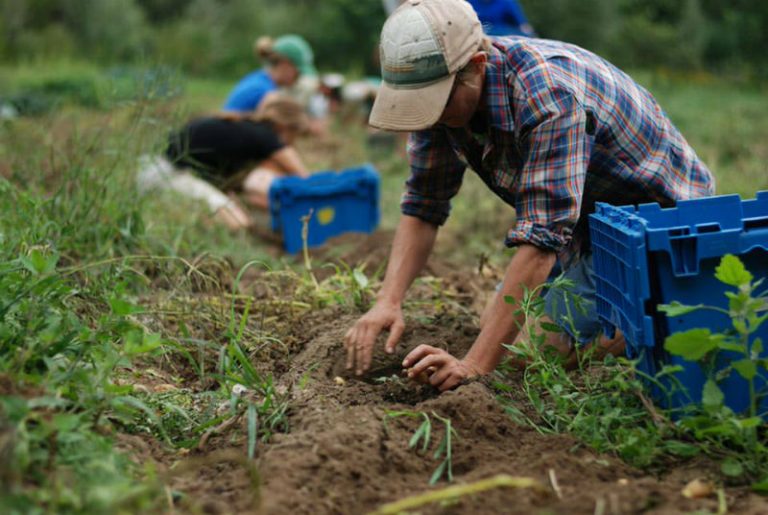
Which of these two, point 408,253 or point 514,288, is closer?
point 514,288

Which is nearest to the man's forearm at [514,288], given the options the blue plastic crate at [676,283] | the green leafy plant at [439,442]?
the blue plastic crate at [676,283]

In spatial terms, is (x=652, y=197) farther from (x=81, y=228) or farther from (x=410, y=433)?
(x=81, y=228)

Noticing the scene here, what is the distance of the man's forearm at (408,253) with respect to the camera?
3.30m

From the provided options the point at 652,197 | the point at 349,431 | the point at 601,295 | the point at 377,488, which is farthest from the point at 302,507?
the point at 652,197

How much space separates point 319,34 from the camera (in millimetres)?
17234

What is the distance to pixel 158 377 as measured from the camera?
3.10 m

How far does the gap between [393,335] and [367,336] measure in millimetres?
90

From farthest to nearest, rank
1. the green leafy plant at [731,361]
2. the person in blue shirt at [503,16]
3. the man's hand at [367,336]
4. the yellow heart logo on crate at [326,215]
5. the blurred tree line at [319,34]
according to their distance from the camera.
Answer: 1. the blurred tree line at [319,34]
2. the person in blue shirt at [503,16]
3. the yellow heart logo on crate at [326,215]
4. the man's hand at [367,336]
5. the green leafy plant at [731,361]

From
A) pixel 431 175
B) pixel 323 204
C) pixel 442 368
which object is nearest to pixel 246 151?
pixel 323 204

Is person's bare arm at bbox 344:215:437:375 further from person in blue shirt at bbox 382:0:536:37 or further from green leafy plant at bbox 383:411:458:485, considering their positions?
person in blue shirt at bbox 382:0:536:37

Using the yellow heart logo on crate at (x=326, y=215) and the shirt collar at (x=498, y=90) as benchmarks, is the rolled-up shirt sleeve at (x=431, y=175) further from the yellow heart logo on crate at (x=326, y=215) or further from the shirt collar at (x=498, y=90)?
the yellow heart logo on crate at (x=326, y=215)

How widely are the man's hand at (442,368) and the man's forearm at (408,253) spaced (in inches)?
20.3

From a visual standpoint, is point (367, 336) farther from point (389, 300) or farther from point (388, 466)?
point (388, 466)

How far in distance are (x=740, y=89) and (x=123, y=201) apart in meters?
12.8
